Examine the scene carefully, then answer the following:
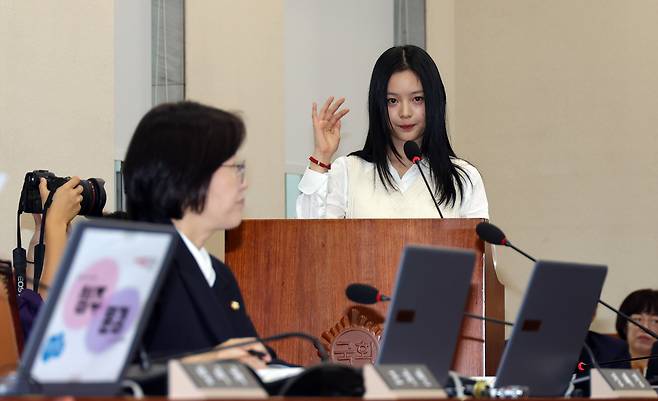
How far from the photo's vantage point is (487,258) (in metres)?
3.13

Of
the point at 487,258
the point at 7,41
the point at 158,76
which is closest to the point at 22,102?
the point at 7,41

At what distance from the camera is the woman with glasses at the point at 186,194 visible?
2.29 m

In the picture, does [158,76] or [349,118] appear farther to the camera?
[349,118]

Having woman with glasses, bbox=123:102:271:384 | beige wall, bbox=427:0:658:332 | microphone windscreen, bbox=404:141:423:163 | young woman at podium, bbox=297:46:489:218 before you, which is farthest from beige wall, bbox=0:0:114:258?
beige wall, bbox=427:0:658:332

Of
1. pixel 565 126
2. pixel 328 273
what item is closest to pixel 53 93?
pixel 328 273

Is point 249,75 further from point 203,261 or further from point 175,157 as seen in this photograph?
point 175,157

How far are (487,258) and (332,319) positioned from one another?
0.45 meters

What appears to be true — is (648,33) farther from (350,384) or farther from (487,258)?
(350,384)

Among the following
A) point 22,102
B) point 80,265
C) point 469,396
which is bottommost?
point 469,396

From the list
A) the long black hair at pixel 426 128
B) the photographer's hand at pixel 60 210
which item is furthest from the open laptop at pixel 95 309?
the long black hair at pixel 426 128

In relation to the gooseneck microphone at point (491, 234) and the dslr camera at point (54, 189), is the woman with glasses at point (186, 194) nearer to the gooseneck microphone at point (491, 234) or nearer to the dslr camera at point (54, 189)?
the gooseneck microphone at point (491, 234)

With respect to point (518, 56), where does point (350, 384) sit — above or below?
below

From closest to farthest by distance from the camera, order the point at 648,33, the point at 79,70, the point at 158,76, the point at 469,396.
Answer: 1. the point at 469,396
2. the point at 79,70
3. the point at 158,76
4. the point at 648,33

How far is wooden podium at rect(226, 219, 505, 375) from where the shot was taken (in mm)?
3113
